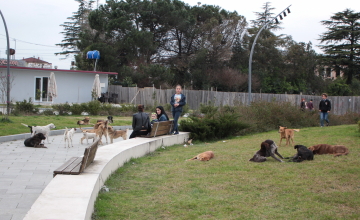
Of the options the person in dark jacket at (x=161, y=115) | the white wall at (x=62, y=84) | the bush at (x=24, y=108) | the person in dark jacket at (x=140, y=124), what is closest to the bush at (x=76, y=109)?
the bush at (x=24, y=108)

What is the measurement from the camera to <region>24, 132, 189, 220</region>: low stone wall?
3303 millimetres

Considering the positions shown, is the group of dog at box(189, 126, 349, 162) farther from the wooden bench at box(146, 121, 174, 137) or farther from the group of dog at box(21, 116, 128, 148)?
the group of dog at box(21, 116, 128, 148)

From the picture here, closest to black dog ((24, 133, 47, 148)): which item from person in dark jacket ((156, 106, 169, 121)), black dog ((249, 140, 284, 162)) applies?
person in dark jacket ((156, 106, 169, 121))

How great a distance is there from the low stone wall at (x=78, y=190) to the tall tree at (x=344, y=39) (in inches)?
1650

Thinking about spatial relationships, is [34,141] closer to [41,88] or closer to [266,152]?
[266,152]

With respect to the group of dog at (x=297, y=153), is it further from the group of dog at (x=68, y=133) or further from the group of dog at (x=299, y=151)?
the group of dog at (x=68, y=133)

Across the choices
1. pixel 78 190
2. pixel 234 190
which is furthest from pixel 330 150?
→ pixel 78 190

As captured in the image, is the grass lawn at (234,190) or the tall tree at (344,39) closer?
the grass lawn at (234,190)

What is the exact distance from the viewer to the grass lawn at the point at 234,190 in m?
4.04

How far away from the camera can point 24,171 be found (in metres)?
6.55

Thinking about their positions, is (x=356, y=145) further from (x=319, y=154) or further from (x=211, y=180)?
(x=211, y=180)

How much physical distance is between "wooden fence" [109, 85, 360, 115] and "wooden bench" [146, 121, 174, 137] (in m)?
12.3

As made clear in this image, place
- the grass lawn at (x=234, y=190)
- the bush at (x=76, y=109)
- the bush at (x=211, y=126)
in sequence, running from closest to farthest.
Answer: the grass lawn at (x=234, y=190) → the bush at (x=211, y=126) → the bush at (x=76, y=109)

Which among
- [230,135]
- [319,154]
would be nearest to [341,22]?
[230,135]
